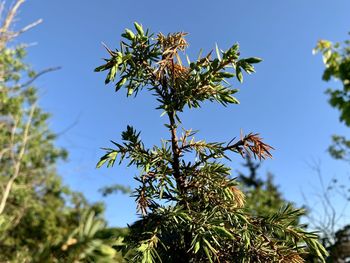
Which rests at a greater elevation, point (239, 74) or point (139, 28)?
point (139, 28)

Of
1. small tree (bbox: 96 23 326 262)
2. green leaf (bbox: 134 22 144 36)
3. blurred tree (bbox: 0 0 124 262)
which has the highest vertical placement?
blurred tree (bbox: 0 0 124 262)

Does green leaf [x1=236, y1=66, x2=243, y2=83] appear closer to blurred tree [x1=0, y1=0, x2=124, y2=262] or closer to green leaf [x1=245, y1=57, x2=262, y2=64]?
green leaf [x1=245, y1=57, x2=262, y2=64]

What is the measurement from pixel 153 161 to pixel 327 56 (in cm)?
605

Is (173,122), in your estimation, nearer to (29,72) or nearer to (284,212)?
(284,212)

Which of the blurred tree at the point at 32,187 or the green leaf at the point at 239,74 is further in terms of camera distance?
the blurred tree at the point at 32,187

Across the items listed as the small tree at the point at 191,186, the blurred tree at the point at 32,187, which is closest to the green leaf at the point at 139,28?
the small tree at the point at 191,186

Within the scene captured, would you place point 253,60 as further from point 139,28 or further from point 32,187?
point 32,187

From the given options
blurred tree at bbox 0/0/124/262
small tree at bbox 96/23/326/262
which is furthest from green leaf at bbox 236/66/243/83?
blurred tree at bbox 0/0/124/262

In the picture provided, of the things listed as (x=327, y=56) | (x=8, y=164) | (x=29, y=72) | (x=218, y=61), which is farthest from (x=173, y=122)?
(x=8, y=164)

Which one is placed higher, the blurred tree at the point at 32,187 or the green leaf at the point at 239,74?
the blurred tree at the point at 32,187

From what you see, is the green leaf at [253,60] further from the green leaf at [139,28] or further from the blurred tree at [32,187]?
the blurred tree at [32,187]

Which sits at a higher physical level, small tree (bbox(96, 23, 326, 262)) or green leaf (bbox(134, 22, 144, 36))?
green leaf (bbox(134, 22, 144, 36))

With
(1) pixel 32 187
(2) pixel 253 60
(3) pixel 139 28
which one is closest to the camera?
(2) pixel 253 60

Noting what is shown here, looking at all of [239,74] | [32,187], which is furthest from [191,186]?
[32,187]
